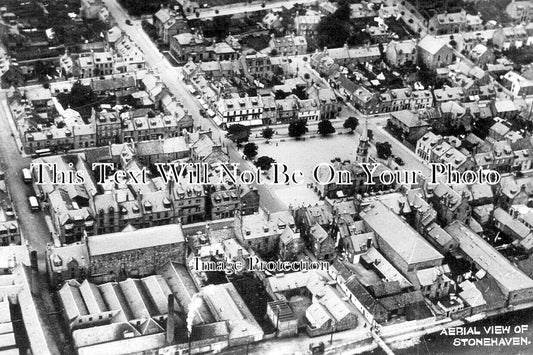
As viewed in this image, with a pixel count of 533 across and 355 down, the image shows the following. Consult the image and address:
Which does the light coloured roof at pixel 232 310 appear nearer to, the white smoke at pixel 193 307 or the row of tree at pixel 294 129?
the white smoke at pixel 193 307

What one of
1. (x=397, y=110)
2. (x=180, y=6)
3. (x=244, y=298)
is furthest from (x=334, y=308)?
(x=180, y=6)

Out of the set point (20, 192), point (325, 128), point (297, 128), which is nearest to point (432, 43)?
point (325, 128)

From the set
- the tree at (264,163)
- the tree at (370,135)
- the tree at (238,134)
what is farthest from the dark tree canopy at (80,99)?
the tree at (370,135)

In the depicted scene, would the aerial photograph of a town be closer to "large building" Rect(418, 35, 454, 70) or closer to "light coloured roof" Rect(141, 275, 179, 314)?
"light coloured roof" Rect(141, 275, 179, 314)

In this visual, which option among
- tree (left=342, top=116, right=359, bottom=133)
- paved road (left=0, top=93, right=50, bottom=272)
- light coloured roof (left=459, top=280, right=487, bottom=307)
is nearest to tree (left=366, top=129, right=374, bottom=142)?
tree (left=342, top=116, right=359, bottom=133)

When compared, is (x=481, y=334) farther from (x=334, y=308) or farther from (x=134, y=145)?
(x=134, y=145)
